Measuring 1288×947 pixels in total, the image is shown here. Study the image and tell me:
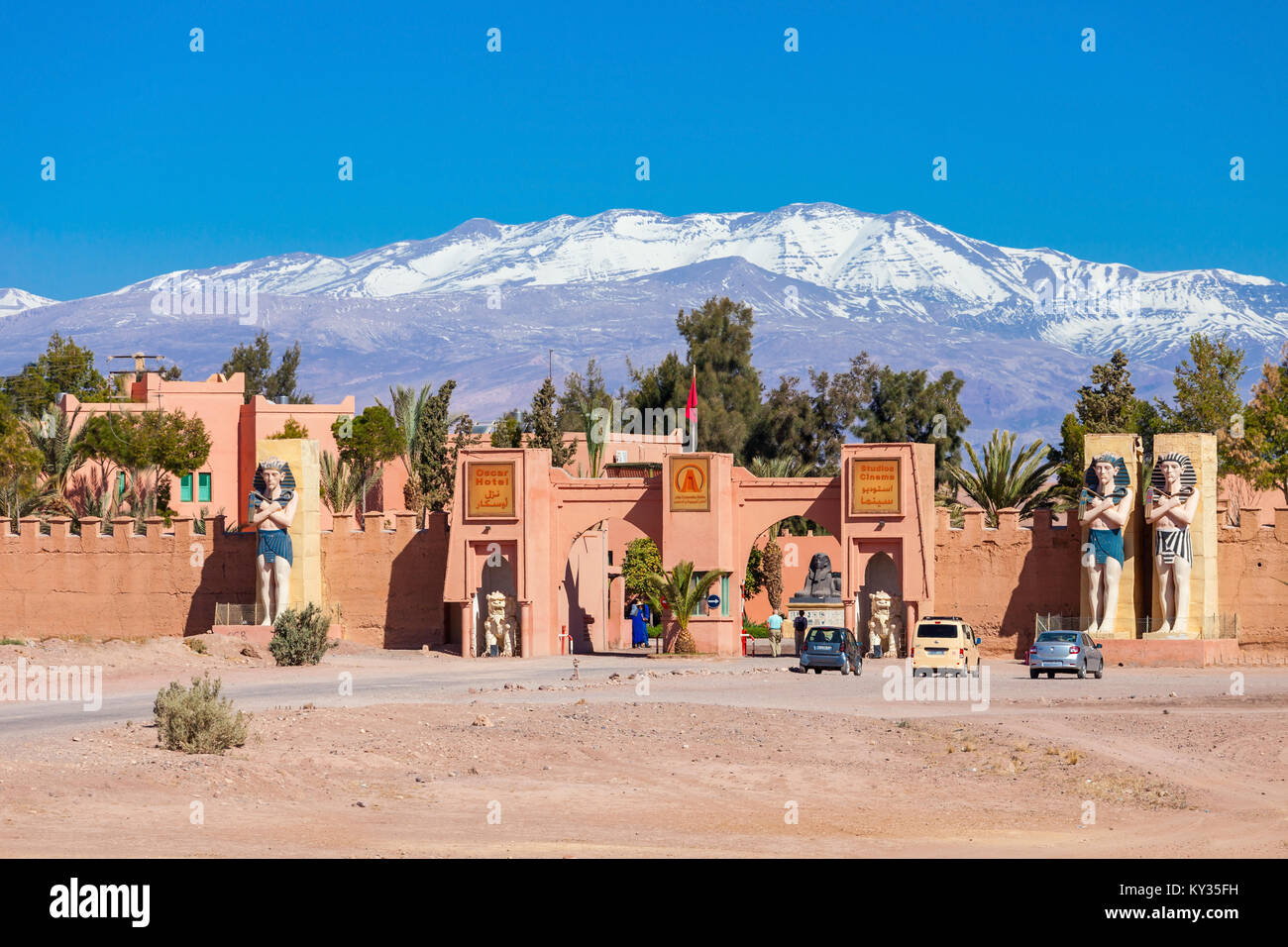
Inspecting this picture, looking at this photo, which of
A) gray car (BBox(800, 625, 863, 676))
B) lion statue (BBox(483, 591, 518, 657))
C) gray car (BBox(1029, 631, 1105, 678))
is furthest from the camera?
lion statue (BBox(483, 591, 518, 657))

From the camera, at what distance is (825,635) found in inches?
1601

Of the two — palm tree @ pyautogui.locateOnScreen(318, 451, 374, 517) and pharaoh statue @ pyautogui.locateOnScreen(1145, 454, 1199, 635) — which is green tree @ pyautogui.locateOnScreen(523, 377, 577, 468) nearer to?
palm tree @ pyautogui.locateOnScreen(318, 451, 374, 517)

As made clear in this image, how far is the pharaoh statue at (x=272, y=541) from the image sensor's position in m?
46.2

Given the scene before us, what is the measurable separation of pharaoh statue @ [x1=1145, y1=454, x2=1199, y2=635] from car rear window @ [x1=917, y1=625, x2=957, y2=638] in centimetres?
792

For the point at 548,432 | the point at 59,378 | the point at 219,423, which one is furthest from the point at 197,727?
the point at 59,378

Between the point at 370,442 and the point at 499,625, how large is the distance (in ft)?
109

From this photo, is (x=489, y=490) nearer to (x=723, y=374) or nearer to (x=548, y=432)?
(x=548, y=432)

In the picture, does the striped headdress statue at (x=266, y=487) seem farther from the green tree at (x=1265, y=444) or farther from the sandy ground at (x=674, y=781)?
the green tree at (x=1265, y=444)

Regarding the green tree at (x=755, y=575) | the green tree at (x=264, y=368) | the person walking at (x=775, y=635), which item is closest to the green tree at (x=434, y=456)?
the green tree at (x=755, y=575)

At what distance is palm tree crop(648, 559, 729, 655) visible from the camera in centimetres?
4522

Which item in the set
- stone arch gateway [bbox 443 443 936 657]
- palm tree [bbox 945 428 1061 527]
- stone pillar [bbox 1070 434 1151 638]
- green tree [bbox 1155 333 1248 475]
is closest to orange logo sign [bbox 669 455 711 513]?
stone arch gateway [bbox 443 443 936 657]

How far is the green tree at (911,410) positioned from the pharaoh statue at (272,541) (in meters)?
49.3
